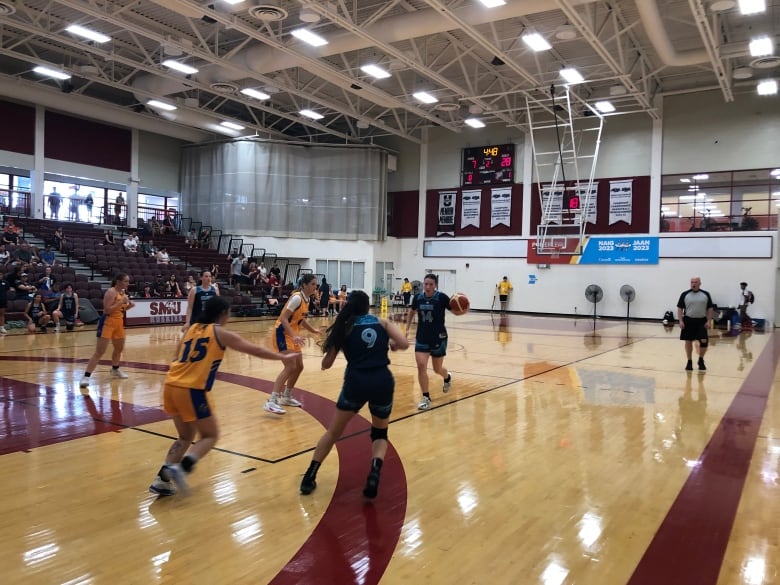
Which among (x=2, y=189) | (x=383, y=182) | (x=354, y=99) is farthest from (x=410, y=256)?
(x=2, y=189)

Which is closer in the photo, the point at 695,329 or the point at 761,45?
the point at 695,329

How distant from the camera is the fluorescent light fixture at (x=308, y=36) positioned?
15.1 meters

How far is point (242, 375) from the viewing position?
9.34 m

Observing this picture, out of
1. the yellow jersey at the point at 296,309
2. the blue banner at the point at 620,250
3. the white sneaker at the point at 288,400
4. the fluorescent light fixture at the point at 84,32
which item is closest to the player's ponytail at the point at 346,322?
the yellow jersey at the point at 296,309

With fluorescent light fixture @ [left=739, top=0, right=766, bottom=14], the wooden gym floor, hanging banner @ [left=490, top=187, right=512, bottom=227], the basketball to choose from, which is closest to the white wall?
hanging banner @ [left=490, top=187, right=512, bottom=227]

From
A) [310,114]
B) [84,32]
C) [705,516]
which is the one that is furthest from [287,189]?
[705,516]

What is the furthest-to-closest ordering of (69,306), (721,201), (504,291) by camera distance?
(504,291), (721,201), (69,306)

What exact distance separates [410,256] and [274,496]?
1038 inches

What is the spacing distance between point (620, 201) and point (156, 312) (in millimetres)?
18596

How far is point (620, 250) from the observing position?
25016 mm

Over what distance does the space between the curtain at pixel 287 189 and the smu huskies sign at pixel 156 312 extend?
32.9 ft

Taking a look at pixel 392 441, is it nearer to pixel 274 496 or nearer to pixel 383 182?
pixel 274 496

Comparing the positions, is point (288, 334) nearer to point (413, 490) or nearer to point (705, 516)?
point (413, 490)

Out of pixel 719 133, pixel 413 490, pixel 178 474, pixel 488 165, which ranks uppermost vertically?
pixel 719 133
